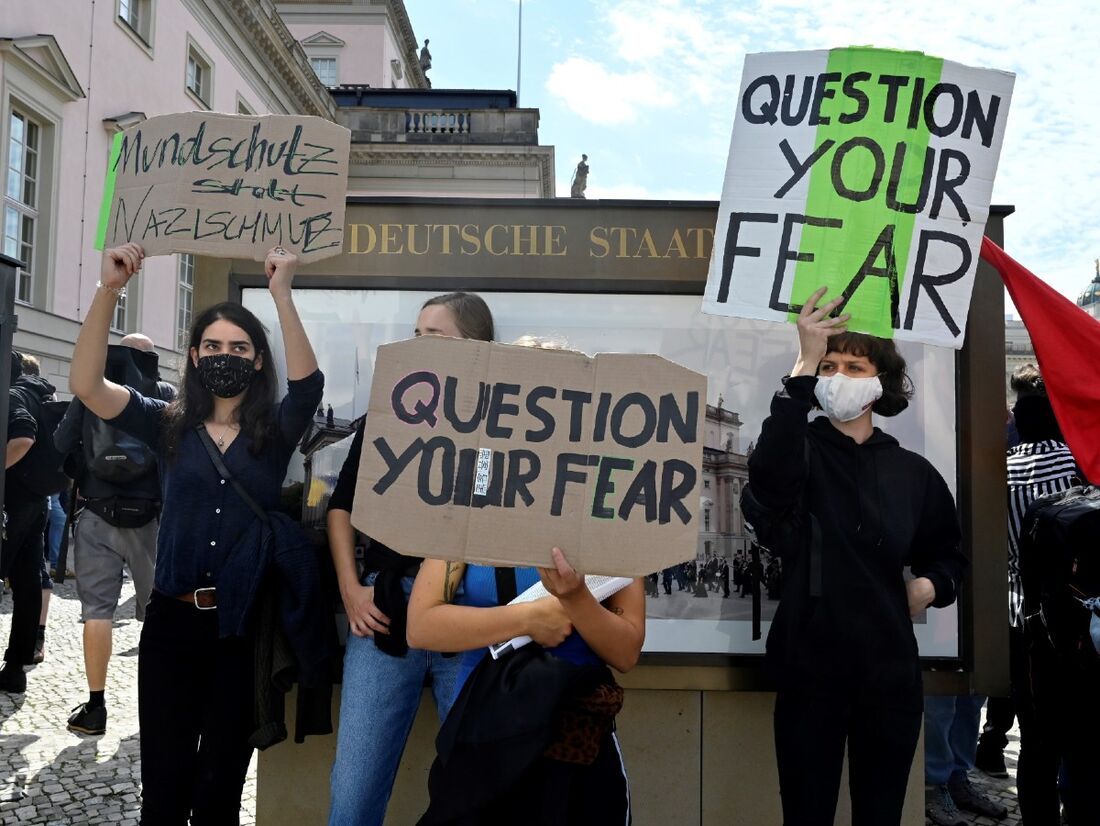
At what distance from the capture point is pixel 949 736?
4305 millimetres

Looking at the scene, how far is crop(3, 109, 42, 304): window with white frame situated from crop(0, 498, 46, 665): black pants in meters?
10.3

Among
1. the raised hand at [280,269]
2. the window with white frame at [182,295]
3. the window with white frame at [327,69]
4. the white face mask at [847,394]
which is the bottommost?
the white face mask at [847,394]

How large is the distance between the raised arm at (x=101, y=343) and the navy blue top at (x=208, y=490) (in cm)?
8

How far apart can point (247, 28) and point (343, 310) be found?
2277 centimetres

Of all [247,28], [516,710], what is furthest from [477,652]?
[247,28]

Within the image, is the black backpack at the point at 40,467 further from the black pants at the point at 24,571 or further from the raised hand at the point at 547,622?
the raised hand at the point at 547,622

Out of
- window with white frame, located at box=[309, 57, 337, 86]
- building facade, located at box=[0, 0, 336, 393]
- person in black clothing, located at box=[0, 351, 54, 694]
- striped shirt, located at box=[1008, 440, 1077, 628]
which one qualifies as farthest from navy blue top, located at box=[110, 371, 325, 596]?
window with white frame, located at box=[309, 57, 337, 86]

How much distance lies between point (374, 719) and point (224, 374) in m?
1.07

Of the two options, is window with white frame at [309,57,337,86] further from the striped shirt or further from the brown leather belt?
the brown leather belt

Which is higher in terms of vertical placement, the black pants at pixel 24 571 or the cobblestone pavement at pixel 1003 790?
the black pants at pixel 24 571

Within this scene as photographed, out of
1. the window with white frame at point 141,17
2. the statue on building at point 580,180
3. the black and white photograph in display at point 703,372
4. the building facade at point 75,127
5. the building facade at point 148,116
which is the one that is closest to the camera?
the black and white photograph in display at point 703,372

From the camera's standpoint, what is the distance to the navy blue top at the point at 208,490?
2592 millimetres

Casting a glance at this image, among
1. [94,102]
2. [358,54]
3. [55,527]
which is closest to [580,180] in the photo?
[358,54]

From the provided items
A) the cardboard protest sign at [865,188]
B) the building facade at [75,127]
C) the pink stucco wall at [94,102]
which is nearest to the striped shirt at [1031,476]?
the cardboard protest sign at [865,188]
